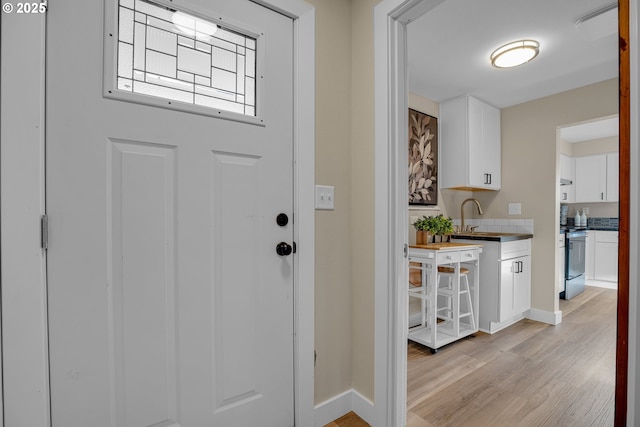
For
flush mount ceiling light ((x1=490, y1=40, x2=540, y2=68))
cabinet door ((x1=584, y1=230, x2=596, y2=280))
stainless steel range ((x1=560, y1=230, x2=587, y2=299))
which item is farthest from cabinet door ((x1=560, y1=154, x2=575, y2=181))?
flush mount ceiling light ((x1=490, y1=40, x2=540, y2=68))

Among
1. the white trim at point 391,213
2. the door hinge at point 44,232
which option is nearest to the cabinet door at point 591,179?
the white trim at point 391,213

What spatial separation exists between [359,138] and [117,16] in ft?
3.59

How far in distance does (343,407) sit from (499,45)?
267cm

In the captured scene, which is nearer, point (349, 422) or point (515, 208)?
point (349, 422)

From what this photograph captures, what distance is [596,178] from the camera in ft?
15.9

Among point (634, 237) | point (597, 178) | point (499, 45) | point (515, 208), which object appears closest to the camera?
point (634, 237)

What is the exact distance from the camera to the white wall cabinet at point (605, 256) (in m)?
4.61

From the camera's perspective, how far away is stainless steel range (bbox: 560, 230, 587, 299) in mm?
3852

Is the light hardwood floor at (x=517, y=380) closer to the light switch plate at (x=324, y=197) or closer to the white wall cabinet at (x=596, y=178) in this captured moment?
Result: the light switch plate at (x=324, y=197)

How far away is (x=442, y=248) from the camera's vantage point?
2402mm

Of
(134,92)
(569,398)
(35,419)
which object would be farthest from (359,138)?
(569,398)

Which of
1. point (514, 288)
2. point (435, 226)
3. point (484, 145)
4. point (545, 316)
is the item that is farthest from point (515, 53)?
point (545, 316)

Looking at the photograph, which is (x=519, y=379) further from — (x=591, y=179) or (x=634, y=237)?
(x=591, y=179)

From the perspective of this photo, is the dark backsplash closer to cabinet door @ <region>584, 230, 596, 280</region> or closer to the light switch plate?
cabinet door @ <region>584, 230, 596, 280</region>
